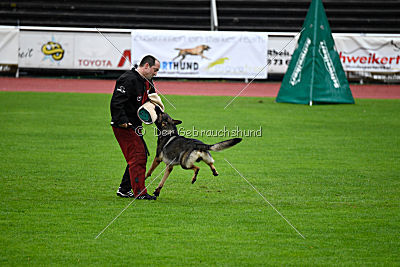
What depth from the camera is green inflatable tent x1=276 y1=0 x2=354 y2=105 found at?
19609mm

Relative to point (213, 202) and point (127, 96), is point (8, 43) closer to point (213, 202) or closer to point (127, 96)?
point (127, 96)

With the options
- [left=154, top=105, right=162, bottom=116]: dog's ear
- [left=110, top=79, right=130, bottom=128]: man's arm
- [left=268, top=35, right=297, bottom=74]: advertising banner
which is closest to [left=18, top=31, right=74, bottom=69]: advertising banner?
[left=268, top=35, right=297, bottom=74]: advertising banner

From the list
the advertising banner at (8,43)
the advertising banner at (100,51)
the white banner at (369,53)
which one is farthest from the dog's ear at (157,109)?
the advertising banner at (8,43)

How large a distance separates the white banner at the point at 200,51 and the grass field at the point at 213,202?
10012 millimetres

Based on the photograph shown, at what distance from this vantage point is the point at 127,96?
773 centimetres

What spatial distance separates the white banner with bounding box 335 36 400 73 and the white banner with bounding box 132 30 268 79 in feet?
10.8

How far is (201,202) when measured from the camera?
796cm

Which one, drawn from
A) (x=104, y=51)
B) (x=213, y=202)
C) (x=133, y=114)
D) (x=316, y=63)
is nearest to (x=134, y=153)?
(x=133, y=114)

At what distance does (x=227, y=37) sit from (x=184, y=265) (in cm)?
2044

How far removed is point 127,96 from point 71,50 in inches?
737

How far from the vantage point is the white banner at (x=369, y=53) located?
25.0m

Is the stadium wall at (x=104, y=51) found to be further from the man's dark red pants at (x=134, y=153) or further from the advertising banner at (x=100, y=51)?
the man's dark red pants at (x=134, y=153)

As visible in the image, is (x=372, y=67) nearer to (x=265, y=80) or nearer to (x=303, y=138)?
(x=265, y=80)

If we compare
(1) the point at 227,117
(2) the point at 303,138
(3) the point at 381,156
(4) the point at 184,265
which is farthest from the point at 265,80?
(4) the point at 184,265
